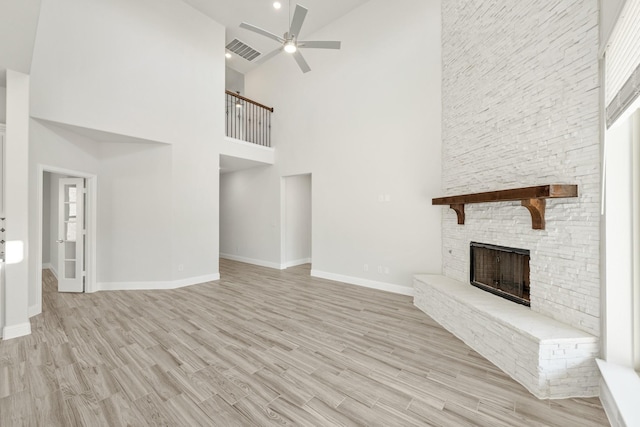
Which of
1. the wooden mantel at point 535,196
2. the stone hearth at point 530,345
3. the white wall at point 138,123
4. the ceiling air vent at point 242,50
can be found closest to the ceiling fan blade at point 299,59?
the white wall at point 138,123

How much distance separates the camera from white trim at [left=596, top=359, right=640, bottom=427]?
161cm

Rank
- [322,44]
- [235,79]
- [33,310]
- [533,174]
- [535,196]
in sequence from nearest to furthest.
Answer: [535,196] < [533,174] < [33,310] < [322,44] < [235,79]

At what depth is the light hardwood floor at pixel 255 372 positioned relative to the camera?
190cm

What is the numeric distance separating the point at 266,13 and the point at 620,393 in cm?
744

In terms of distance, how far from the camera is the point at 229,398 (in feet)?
6.77

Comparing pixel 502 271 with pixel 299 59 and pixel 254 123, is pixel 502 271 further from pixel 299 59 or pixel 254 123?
pixel 254 123

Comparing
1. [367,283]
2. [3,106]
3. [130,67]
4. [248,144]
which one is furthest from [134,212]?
[367,283]

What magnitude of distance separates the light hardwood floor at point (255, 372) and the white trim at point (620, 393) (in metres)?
0.13

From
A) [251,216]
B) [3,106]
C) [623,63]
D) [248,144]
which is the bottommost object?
[251,216]

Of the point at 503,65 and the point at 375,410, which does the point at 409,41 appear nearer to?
the point at 503,65

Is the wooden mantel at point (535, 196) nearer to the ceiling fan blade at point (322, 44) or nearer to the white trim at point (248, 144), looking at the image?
the ceiling fan blade at point (322, 44)

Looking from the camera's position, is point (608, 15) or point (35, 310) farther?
point (35, 310)

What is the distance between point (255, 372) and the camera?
2400 millimetres

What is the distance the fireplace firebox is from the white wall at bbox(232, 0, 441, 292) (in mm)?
820
